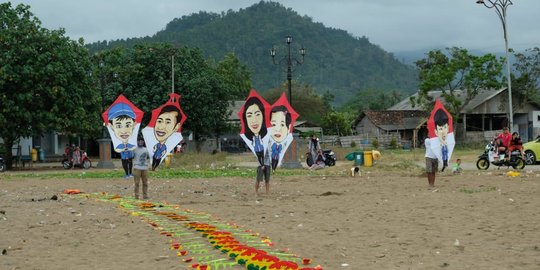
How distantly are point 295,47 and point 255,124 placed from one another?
139437 mm

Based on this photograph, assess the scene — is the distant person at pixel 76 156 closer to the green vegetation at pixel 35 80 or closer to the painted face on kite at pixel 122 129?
the green vegetation at pixel 35 80

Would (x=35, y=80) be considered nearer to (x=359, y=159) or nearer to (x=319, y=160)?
(x=319, y=160)

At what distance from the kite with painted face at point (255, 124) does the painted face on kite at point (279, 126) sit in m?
1.89

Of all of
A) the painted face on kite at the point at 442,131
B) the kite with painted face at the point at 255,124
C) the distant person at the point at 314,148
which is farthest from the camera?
the distant person at the point at 314,148

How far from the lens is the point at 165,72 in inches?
2120

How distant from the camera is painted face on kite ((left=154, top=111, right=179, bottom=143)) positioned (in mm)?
26500

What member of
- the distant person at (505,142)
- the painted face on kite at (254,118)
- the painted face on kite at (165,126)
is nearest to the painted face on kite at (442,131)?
the distant person at (505,142)

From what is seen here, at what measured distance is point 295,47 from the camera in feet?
522

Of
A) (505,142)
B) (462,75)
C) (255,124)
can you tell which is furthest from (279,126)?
(462,75)

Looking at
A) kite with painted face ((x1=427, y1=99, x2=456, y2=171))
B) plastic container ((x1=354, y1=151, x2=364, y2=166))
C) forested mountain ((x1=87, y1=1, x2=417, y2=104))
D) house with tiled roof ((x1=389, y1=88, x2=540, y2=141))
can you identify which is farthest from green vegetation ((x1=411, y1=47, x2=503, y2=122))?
forested mountain ((x1=87, y1=1, x2=417, y2=104))

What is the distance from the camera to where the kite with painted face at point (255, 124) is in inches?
798

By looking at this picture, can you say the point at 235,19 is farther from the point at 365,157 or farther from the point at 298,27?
the point at 365,157

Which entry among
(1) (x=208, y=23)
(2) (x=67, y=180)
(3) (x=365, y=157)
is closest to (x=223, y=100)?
(3) (x=365, y=157)

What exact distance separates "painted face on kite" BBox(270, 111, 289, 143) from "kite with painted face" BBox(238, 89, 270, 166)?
189cm
